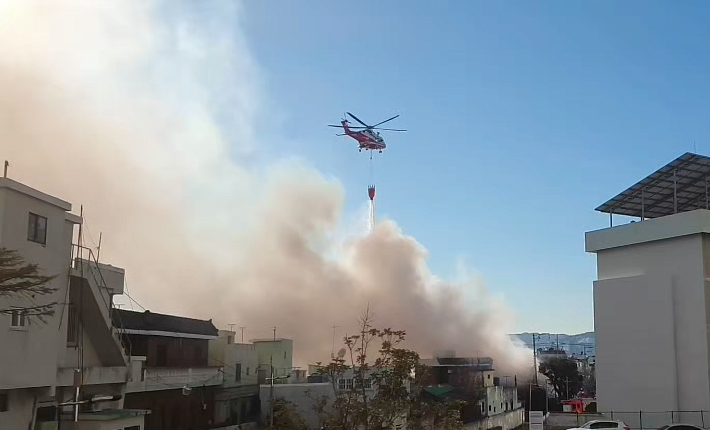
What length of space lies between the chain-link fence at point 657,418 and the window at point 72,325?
2331 centimetres

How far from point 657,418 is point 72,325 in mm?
23715

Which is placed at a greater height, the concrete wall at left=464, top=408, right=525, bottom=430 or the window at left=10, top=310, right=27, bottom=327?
the window at left=10, top=310, right=27, bottom=327

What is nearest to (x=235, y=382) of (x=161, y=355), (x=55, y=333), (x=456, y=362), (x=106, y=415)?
(x=161, y=355)

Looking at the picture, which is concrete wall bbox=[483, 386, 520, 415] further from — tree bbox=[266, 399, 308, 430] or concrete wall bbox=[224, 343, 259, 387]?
tree bbox=[266, 399, 308, 430]

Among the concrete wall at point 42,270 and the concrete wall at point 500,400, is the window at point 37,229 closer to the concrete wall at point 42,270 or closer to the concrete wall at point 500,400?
the concrete wall at point 42,270

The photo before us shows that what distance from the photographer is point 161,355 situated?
36.9 metres

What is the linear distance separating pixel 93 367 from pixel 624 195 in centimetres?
2579

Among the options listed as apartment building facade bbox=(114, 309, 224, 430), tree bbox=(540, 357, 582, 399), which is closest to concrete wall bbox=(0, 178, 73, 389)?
apartment building facade bbox=(114, 309, 224, 430)

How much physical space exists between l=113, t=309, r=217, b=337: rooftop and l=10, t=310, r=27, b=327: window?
16.0 meters

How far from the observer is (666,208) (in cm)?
3681

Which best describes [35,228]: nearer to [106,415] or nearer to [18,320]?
[18,320]

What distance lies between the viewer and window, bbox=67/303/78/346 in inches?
790

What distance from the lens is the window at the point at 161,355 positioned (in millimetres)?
36438

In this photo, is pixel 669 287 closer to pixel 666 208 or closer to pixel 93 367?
pixel 666 208
